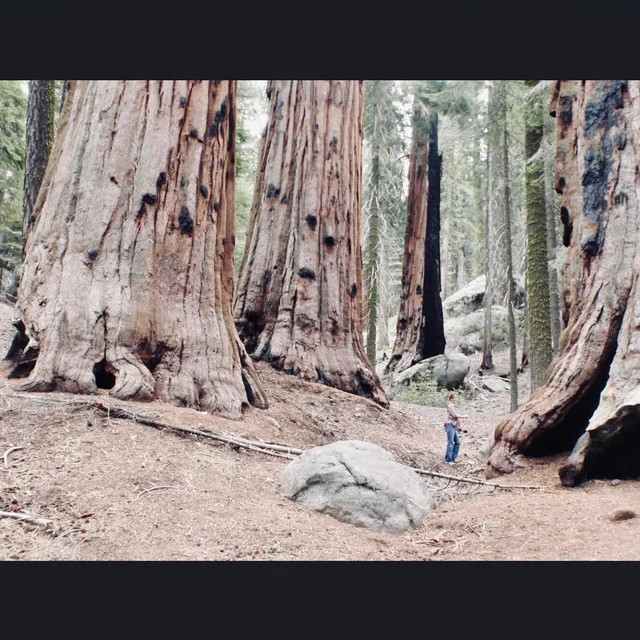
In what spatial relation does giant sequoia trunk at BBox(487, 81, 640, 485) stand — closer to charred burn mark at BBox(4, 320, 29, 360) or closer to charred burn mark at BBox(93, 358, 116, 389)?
charred burn mark at BBox(93, 358, 116, 389)

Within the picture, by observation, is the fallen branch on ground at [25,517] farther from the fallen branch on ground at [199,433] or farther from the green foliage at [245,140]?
the green foliage at [245,140]

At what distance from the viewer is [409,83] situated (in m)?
17.2

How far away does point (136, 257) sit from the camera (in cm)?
551

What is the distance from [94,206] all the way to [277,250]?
354 centimetres

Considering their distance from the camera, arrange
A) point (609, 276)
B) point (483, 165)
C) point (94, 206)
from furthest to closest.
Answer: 1. point (483, 165)
2. point (94, 206)
3. point (609, 276)

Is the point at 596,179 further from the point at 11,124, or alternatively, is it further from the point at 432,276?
the point at 11,124

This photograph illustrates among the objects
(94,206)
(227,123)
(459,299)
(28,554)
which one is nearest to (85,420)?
(28,554)

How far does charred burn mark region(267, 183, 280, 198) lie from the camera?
902 centimetres

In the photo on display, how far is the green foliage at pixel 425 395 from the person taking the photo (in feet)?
46.3

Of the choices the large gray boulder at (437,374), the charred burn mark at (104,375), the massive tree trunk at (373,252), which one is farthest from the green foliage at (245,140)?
the charred burn mark at (104,375)

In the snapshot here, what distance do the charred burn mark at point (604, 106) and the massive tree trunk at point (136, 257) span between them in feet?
12.5

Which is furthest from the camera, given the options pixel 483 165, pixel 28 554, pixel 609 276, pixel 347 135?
pixel 483 165

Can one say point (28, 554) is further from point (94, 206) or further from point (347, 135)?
point (347, 135)

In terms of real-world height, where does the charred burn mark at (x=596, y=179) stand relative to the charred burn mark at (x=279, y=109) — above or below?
below
